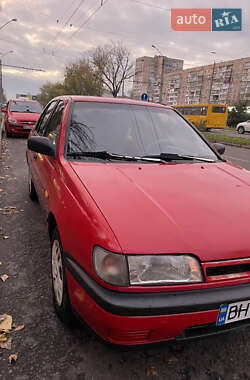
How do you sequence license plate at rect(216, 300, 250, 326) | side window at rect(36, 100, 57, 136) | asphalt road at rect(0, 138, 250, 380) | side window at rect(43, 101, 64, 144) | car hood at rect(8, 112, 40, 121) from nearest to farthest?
license plate at rect(216, 300, 250, 326) < asphalt road at rect(0, 138, 250, 380) < side window at rect(43, 101, 64, 144) < side window at rect(36, 100, 57, 136) < car hood at rect(8, 112, 40, 121)

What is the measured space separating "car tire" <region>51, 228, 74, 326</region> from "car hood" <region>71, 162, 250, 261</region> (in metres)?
0.56

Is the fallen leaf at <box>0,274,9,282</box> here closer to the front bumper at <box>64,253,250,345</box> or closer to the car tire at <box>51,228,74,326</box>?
the car tire at <box>51,228,74,326</box>

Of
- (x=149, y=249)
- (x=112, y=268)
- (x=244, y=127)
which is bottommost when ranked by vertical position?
(x=244, y=127)

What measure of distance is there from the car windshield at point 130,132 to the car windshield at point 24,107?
10011 millimetres

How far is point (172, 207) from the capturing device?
1652mm

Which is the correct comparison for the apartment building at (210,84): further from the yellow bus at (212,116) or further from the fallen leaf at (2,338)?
the fallen leaf at (2,338)

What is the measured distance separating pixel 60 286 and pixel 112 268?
0.79 m

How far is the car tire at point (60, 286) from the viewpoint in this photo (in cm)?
184

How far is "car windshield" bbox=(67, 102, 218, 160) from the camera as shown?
96.6 inches

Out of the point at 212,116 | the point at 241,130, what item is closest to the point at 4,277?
the point at 241,130

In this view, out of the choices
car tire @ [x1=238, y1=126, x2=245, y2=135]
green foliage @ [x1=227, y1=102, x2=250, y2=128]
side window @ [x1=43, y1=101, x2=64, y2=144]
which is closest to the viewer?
side window @ [x1=43, y1=101, x2=64, y2=144]

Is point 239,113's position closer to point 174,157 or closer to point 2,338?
point 174,157

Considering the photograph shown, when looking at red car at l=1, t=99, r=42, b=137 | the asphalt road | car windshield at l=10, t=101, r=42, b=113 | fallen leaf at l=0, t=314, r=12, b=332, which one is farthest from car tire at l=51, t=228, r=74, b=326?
car windshield at l=10, t=101, r=42, b=113

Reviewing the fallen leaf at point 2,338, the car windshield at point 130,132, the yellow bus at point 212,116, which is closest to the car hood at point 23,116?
the car windshield at point 130,132
